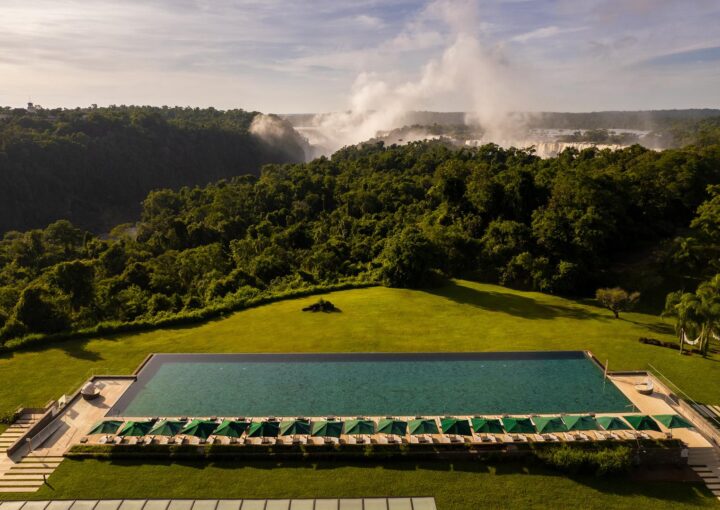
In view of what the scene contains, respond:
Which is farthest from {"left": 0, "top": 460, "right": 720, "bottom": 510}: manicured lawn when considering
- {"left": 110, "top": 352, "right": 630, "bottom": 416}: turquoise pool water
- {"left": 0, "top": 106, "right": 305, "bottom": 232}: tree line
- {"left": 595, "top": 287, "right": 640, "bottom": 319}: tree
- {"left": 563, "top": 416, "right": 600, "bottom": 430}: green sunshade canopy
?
{"left": 0, "top": 106, "right": 305, "bottom": 232}: tree line

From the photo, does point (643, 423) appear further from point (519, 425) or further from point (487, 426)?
point (487, 426)

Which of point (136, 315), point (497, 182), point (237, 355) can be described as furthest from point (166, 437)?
point (497, 182)

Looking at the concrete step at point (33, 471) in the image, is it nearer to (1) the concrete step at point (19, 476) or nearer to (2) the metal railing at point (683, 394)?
(1) the concrete step at point (19, 476)

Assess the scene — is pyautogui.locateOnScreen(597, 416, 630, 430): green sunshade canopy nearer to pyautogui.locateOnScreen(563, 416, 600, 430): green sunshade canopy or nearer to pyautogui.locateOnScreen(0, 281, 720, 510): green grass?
pyautogui.locateOnScreen(563, 416, 600, 430): green sunshade canopy

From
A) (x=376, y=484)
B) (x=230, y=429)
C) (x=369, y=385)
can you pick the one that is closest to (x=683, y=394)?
(x=369, y=385)

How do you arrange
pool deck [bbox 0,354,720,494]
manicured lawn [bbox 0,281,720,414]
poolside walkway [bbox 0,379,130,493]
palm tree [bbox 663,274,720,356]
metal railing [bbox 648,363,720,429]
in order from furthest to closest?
palm tree [bbox 663,274,720,356], manicured lawn [bbox 0,281,720,414], metal railing [bbox 648,363,720,429], pool deck [bbox 0,354,720,494], poolside walkway [bbox 0,379,130,493]
